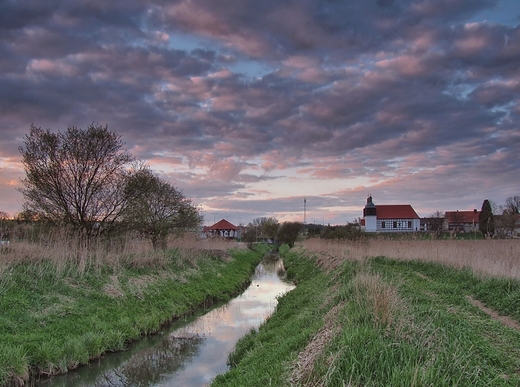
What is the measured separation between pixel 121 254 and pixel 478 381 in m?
16.3

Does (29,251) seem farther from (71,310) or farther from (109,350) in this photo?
(109,350)

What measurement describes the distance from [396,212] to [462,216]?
21074mm

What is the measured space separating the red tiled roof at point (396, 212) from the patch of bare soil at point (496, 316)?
8661cm

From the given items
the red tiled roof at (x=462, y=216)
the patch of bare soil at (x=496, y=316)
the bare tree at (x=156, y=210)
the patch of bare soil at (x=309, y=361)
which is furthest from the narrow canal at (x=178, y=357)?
the red tiled roof at (x=462, y=216)

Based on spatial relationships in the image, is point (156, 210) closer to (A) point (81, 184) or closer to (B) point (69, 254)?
(A) point (81, 184)

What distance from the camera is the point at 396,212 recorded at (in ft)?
310

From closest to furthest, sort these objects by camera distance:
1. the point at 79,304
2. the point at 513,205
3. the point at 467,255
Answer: the point at 79,304, the point at 467,255, the point at 513,205

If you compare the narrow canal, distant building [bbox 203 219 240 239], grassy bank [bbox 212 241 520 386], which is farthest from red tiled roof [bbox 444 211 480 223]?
grassy bank [bbox 212 241 520 386]

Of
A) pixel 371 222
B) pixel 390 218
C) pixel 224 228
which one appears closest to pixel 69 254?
pixel 371 222

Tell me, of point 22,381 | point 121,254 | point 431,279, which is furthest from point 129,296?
point 431,279

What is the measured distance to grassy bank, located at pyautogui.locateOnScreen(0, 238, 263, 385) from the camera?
885 centimetres

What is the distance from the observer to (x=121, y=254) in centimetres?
1839

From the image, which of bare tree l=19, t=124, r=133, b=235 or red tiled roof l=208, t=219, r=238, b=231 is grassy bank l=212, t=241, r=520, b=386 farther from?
red tiled roof l=208, t=219, r=238, b=231

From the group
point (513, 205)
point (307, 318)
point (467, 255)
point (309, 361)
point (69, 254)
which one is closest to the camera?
point (309, 361)
